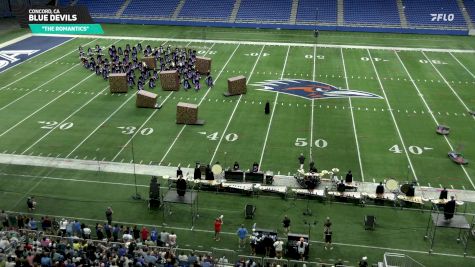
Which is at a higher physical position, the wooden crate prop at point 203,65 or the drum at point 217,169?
the wooden crate prop at point 203,65

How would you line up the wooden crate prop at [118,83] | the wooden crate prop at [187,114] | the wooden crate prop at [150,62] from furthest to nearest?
the wooden crate prop at [150,62], the wooden crate prop at [118,83], the wooden crate prop at [187,114]

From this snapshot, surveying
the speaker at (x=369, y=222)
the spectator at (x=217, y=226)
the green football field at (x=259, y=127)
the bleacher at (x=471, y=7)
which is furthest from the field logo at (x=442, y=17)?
the spectator at (x=217, y=226)

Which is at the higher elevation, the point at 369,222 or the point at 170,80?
the point at 170,80

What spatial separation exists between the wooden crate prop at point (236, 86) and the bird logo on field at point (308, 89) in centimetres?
157

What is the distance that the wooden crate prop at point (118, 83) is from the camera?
92.5 feet

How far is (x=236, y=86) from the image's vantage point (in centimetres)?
2809

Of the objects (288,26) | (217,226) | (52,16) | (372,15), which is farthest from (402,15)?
(217,226)

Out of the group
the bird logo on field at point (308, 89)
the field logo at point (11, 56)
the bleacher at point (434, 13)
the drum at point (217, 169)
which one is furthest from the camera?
the bleacher at point (434, 13)

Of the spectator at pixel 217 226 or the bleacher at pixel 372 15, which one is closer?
the spectator at pixel 217 226

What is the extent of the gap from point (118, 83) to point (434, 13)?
3323 cm

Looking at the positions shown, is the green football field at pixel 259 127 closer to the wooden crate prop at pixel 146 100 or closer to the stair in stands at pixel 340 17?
the wooden crate prop at pixel 146 100

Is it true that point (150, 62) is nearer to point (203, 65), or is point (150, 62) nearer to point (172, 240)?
point (203, 65)

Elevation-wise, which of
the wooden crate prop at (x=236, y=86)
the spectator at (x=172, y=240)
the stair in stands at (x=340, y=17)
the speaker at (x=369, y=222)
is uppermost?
the stair in stands at (x=340, y=17)

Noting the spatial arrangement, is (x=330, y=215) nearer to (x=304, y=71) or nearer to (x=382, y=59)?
(x=304, y=71)
